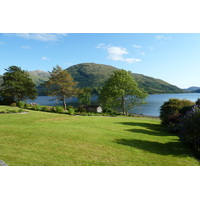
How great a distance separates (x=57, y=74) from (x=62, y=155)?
32027 millimetres

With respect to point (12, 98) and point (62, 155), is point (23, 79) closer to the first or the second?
point (12, 98)

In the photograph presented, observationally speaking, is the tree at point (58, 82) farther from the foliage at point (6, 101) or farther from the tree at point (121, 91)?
the foliage at point (6, 101)

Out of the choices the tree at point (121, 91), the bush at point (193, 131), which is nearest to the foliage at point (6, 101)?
the tree at point (121, 91)

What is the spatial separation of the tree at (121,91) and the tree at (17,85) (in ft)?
71.7

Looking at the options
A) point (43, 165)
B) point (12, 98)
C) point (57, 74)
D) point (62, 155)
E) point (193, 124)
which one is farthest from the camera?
point (12, 98)

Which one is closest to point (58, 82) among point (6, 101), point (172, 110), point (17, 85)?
point (17, 85)

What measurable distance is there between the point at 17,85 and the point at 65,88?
566 inches

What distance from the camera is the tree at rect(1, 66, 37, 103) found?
130ft

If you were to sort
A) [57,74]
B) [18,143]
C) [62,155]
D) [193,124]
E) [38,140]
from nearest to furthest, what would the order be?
[62,155] < [18,143] < [38,140] < [193,124] < [57,74]

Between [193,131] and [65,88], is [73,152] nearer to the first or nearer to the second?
[193,131]

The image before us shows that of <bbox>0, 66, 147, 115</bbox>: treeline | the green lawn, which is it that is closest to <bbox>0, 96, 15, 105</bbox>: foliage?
<bbox>0, 66, 147, 115</bbox>: treeline

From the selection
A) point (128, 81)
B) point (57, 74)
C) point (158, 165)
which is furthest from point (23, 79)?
point (158, 165)

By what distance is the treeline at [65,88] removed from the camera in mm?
36247

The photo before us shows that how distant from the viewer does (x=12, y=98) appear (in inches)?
1572
